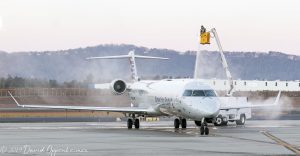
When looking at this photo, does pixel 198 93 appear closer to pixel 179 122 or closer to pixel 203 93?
pixel 203 93

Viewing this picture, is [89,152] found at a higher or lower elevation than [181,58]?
lower

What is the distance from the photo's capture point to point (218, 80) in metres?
116

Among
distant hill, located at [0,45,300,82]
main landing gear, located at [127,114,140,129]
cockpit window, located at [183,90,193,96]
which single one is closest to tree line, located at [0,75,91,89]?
distant hill, located at [0,45,300,82]

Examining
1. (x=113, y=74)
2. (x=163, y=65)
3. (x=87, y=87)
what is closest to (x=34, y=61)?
(x=87, y=87)

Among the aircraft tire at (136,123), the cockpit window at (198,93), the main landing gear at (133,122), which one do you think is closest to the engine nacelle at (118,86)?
the main landing gear at (133,122)

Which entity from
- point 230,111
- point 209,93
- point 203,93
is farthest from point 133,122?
point 230,111

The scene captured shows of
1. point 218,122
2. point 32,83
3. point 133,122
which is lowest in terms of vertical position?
point 218,122

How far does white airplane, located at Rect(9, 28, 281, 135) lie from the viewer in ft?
136

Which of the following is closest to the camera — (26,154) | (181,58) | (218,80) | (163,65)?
(26,154)

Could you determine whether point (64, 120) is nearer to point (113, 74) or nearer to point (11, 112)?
point (113, 74)

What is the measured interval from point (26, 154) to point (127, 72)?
50.4m

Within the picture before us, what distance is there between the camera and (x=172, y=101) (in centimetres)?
4516

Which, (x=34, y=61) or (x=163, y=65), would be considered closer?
(x=34, y=61)

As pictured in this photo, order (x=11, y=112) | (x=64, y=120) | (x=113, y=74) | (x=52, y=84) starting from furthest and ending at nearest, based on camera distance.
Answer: (x=52, y=84) < (x=11, y=112) < (x=113, y=74) < (x=64, y=120)
